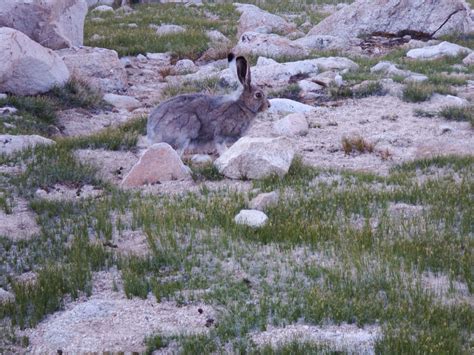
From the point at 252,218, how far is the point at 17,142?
4371 millimetres

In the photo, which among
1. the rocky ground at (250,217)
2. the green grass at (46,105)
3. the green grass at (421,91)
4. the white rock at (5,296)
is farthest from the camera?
the green grass at (421,91)

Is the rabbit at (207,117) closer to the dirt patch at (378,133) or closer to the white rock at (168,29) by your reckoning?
the dirt patch at (378,133)

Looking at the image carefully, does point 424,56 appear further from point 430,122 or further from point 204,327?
point 204,327

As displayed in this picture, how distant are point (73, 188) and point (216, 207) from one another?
2.14 meters

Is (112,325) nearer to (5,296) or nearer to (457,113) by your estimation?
(5,296)

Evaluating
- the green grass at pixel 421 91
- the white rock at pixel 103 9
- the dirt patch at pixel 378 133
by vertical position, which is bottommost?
the dirt patch at pixel 378 133

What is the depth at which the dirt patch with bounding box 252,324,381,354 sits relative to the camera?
229 inches

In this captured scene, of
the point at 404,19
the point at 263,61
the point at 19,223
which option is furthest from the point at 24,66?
the point at 404,19

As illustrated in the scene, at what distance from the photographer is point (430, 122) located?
41.4 feet

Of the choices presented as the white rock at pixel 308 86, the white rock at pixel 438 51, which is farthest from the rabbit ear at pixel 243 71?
the white rock at pixel 438 51

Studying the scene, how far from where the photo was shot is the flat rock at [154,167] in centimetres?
999

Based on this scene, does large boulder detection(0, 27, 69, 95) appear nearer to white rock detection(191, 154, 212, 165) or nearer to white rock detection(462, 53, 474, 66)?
white rock detection(191, 154, 212, 165)

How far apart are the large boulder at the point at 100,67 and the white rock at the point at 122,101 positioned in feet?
2.00

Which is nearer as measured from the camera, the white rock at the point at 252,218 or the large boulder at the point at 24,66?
A: the white rock at the point at 252,218
